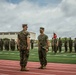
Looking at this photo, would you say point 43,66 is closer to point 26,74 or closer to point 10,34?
point 26,74

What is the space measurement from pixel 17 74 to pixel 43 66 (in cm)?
293

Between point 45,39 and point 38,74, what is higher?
point 45,39

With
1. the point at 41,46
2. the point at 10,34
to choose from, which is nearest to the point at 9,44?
the point at 41,46

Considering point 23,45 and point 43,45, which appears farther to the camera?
point 43,45

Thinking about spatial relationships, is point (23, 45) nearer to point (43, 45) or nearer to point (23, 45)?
point (23, 45)

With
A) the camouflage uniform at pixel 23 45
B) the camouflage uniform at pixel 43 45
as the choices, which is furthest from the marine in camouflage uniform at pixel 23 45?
the camouflage uniform at pixel 43 45

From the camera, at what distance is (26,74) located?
1222 centimetres

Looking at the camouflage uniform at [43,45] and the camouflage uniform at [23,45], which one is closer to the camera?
the camouflage uniform at [23,45]

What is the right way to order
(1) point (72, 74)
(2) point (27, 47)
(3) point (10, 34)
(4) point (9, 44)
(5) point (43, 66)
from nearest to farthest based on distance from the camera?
(1) point (72, 74)
(2) point (27, 47)
(5) point (43, 66)
(4) point (9, 44)
(3) point (10, 34)

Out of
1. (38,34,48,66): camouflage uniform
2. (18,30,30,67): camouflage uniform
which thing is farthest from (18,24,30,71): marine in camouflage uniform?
(38,34,48,66): camouflage uniform

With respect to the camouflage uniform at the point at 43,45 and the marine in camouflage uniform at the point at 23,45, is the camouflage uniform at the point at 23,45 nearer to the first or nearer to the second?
the marine in camouflage uniform at the point at 23,45

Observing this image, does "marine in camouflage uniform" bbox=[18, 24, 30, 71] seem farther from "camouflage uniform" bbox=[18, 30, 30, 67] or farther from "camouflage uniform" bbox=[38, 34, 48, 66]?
"camouflage uniform" bbox=[38, 34, 48, 66]

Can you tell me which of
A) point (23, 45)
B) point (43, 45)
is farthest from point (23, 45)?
point (43, 45)

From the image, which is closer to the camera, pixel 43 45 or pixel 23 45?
pixel 23 45
